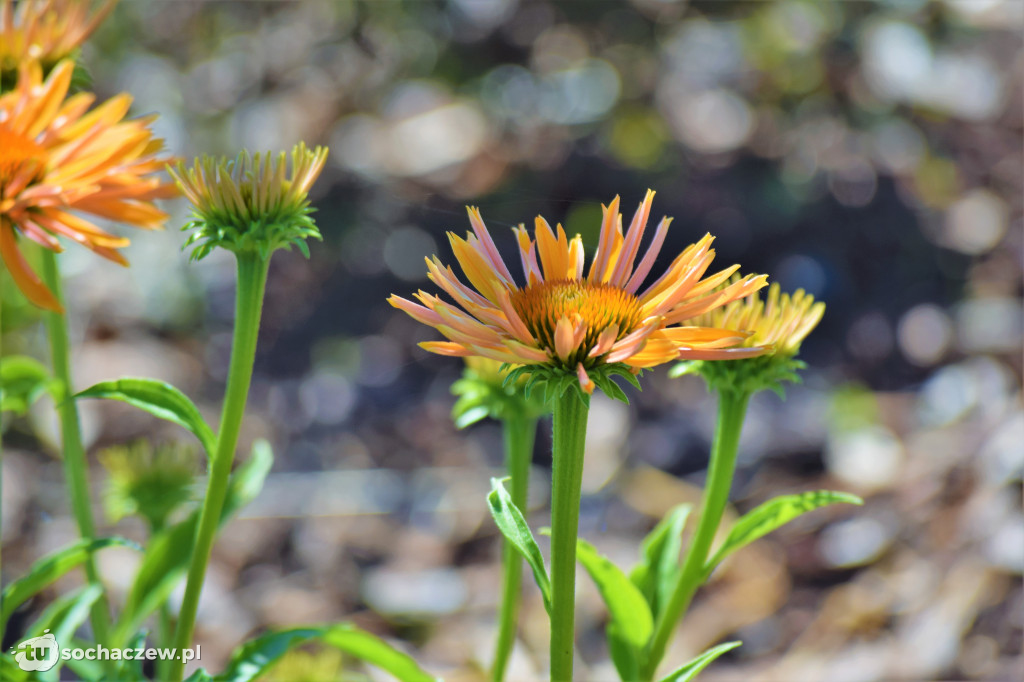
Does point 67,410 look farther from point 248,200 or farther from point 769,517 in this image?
point 769,517

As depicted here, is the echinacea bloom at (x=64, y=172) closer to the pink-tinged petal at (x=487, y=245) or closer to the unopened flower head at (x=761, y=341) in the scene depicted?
the pink-tinged petal at (x=487, y=245)

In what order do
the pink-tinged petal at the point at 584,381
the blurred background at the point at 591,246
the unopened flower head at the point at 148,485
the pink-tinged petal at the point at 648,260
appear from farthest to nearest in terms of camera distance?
the blurred background at the point at 591,246
the unopened flower head at the point at 148,485
the pink-tinged petal at the point at 648,260
the pink-tinged petal at the point at 584,381

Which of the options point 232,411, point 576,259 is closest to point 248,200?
point 232,411

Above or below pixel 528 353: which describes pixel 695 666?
below

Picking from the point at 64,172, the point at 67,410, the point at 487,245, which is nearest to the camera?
the point at 487,245

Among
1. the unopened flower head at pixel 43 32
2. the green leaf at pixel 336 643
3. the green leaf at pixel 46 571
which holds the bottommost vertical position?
the green leaf at pixel 336 643

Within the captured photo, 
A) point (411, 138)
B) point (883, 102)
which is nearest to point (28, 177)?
point (411, 138)

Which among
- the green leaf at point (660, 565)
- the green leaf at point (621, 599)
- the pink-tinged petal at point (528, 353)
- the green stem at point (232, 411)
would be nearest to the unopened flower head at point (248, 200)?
the green stem at point (232, 411)

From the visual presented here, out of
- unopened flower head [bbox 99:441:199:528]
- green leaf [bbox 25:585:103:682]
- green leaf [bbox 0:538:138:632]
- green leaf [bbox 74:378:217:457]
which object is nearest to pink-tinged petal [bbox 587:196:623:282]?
green leaf [bbox 74:378:217:457]
